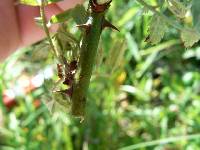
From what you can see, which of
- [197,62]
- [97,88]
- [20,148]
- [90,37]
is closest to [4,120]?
[20,148]

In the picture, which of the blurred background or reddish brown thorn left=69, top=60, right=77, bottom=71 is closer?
reddish brown thorn left=69, top=60, right=77, bottom=71

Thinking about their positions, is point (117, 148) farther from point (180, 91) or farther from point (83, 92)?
point (83, 92)

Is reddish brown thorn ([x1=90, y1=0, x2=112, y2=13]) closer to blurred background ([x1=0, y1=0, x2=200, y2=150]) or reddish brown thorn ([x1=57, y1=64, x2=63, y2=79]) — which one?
reddish brown thorn ([x1=57, y1=64, x2=63, y2=79])

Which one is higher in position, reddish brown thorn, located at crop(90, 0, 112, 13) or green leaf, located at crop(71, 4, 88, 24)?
reddish brown thorn, located at crop(90, 0, 112, 13)

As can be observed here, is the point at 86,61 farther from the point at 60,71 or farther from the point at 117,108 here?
the point at 117,108

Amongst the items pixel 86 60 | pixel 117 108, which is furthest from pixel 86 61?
pixel 117 108

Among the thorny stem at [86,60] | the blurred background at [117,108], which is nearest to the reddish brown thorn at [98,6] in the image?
the thorny stem at [86,60]

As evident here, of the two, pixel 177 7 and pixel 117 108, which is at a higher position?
pixel 177 7

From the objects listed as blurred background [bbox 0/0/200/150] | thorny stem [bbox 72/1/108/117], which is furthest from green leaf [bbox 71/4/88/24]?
blurred background [bbox 0/0/200/150]
